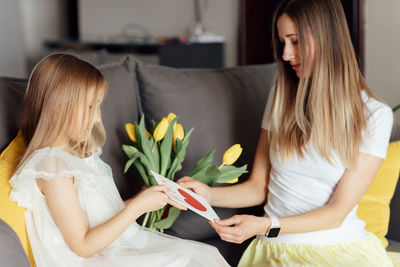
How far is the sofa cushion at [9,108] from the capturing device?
1446 millimetres

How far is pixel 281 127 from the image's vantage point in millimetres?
1569

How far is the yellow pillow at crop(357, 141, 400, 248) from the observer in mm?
1644

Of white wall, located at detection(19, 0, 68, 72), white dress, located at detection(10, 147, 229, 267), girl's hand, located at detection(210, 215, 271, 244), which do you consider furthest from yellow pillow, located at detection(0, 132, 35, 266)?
white wall, located at detection(19, 0, 68, 72)

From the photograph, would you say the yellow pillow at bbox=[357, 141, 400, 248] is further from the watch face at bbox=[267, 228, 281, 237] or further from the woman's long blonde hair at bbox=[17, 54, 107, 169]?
the woman's long blonde hair at bbox=[17, 54, 107, 169]

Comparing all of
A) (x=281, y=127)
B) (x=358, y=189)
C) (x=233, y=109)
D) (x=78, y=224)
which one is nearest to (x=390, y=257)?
(x=358, y=189)

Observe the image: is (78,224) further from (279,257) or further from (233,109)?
(233,109)

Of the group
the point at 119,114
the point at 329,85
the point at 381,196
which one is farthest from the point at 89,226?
the point at 381,196

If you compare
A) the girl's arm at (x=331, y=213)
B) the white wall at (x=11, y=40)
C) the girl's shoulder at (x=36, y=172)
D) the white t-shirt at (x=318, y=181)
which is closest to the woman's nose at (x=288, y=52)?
the white t-shirt at (x=318, y=181)

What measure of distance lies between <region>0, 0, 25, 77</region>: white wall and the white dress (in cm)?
528

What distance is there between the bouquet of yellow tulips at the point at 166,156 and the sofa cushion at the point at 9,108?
358 millimetres

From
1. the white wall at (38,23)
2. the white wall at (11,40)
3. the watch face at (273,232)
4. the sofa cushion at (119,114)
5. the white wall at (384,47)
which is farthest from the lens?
the white wall at (38,23)

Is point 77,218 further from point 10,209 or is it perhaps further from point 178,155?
point 178,155

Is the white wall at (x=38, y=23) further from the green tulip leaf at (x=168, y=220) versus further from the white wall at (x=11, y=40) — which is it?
the green tulip leaf at (x=168, y=220)

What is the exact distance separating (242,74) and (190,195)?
786 millimetres
